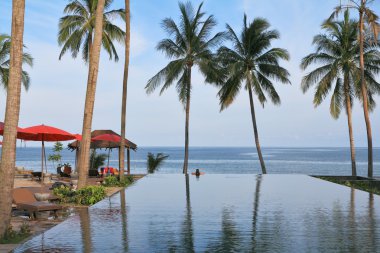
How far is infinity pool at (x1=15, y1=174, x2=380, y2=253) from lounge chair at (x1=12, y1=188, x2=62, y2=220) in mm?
568

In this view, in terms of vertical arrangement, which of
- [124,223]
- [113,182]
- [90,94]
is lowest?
[124,223]

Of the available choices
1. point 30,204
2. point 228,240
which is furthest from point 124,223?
point 228,240

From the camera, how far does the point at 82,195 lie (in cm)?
1462

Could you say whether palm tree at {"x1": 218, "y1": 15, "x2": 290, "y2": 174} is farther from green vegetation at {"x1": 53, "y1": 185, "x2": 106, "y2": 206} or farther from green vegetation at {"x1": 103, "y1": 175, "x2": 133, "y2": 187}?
green vegetation at {"x1": 53, "y1": 185, "x2": 106, "y2": 206}

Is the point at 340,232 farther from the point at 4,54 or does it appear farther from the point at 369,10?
the point at 4,54

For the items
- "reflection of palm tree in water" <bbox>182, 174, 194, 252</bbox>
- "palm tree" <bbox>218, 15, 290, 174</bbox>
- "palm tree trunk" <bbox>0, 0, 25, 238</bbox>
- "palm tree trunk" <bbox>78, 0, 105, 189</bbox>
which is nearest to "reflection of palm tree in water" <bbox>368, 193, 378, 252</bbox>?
"reflection of palm tree in water" <bbox>182, 174, 194, 252</bbox>

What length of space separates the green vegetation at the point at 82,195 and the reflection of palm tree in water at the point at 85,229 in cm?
112

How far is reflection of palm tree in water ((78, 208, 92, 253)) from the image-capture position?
27.0 feet

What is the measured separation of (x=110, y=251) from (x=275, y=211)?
6.29 metres

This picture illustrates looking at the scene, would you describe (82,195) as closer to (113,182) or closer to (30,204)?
(30,204)

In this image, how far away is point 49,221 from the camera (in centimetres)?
1109

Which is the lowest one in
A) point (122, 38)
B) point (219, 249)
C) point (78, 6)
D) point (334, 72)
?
point (219, 249)

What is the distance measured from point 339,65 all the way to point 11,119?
26648mm

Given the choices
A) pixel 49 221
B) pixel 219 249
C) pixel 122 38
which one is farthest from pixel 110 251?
pixel 122 38
